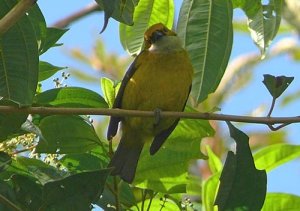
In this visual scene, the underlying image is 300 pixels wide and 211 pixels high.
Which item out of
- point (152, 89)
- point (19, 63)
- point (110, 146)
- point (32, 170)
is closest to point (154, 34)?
point (152, 89)

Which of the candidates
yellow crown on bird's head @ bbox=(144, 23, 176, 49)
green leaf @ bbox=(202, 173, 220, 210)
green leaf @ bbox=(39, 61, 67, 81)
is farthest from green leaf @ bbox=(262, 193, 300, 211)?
yellow crown on bird's head @ bbox=(144, 23, 176, 49)

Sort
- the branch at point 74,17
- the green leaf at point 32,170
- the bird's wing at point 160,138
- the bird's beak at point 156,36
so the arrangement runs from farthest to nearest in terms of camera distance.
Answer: the branch at point 74,17 < the bird's beak at point 156,36 < the bird's wing at point 160,138 < the green leaf at point 32,170

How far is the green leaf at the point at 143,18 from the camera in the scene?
2.89 metres

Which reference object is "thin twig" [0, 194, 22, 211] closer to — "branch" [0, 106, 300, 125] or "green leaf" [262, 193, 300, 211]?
"branch" [0, 106, 300, 125]

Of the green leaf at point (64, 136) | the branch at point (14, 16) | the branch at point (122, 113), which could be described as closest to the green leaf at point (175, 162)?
the green leaf at point (64, 136)

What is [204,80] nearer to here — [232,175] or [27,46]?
[232,175]

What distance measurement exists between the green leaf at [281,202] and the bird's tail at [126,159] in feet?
1.40

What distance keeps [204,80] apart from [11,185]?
683 millimetres

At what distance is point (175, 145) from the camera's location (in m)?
2.84

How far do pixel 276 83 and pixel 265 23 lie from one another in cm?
44

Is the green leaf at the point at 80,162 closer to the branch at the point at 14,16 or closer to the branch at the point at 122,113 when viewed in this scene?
the branch at the point at 122,113

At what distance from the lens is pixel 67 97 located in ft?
8.55

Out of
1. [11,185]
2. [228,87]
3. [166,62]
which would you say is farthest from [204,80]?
[228,87]

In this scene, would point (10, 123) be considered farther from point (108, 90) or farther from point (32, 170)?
point (108, 90)
